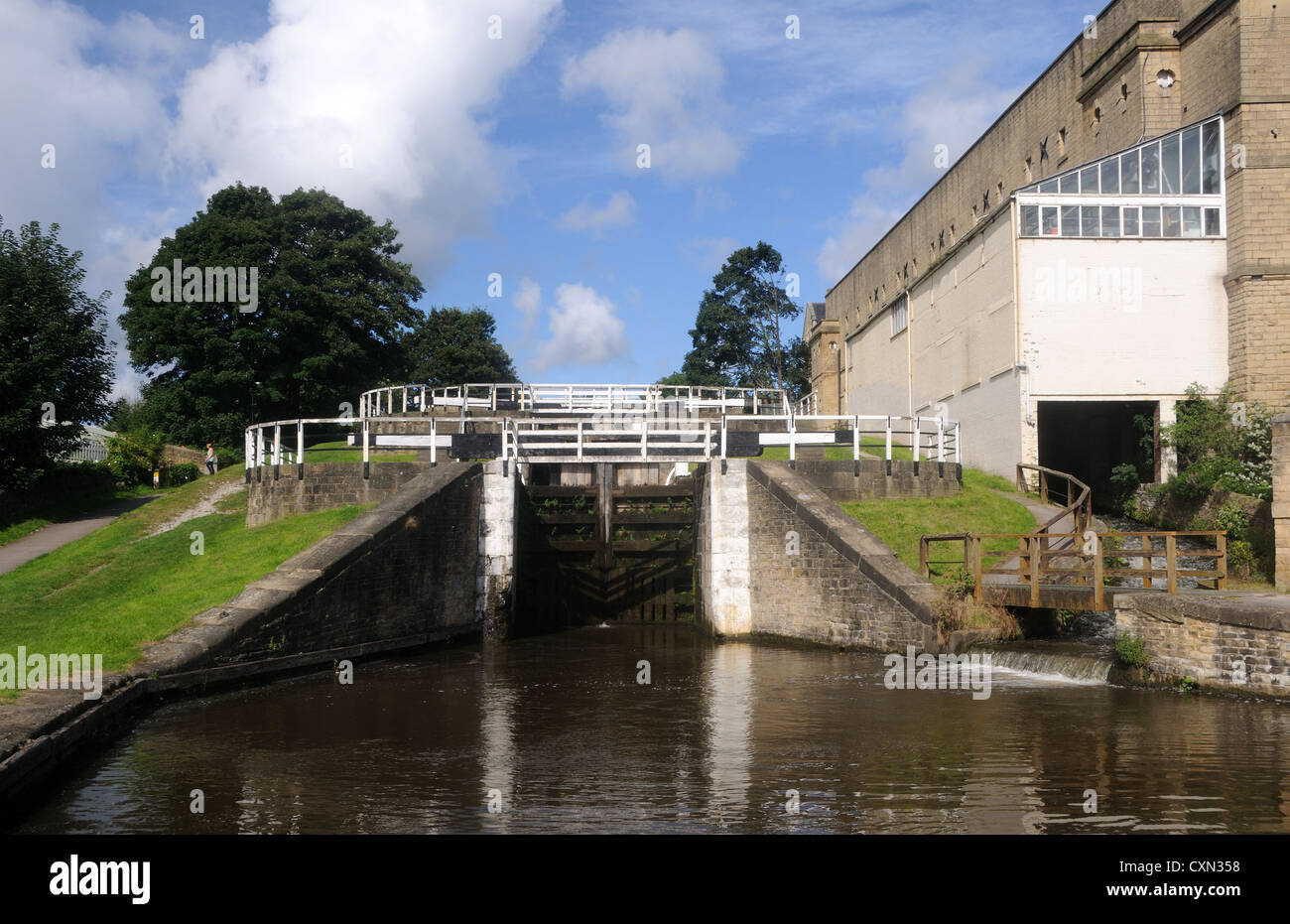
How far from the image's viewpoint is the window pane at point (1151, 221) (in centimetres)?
2677

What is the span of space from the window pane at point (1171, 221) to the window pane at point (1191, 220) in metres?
0.11

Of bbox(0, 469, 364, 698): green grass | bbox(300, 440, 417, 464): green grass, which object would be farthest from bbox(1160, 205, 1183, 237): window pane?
bbox(0, 469, 364, 698): green grass

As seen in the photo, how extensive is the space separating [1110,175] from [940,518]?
39.8 ft

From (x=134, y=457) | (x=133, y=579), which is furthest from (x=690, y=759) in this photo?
(x=134, y=457)

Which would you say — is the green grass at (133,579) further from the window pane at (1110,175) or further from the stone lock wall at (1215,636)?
the window pane at (1110,175)

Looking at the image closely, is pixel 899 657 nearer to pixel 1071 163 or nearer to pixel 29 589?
pixel 29 589

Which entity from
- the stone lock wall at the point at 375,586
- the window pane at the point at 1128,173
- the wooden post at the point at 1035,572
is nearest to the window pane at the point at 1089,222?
the window pane at the point at 1128,173

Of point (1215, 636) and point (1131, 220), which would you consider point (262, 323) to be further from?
point (1215, 636)

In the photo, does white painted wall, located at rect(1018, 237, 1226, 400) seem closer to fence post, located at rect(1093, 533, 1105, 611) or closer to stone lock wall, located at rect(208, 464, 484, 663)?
fence post, located at rect(1093, 533, 1105, 611)

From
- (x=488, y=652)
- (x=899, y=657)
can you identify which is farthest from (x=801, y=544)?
(x=488, y=652)

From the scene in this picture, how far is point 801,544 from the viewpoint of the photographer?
19.0 metres

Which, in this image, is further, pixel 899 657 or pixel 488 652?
pixel 488 652

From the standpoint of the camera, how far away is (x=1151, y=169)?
2750 cm
